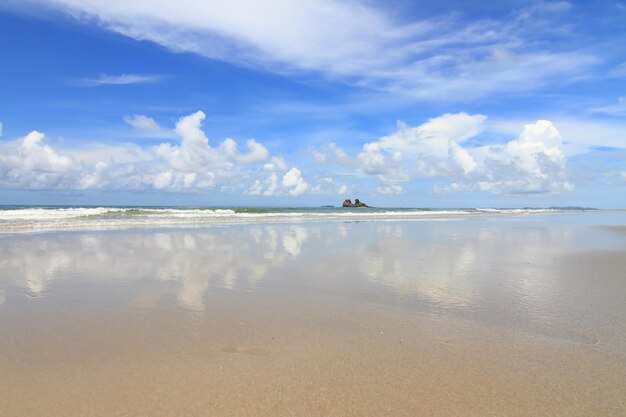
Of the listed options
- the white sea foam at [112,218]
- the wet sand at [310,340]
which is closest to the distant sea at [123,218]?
the white sea foam at [112,218]

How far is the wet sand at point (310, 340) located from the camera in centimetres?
351

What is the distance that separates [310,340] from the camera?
4.93 metres

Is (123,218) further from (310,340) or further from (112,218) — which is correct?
(310,340)

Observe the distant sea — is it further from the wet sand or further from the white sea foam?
the wet sand

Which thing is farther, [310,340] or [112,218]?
[112,218]

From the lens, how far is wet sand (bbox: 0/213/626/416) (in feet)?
11.5

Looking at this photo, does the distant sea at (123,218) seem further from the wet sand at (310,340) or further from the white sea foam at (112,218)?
the wet sand at (310,340)

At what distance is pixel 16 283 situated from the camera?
798cm

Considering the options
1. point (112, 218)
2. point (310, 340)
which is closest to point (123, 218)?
point (112, 218)

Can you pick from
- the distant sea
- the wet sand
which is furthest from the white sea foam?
the wet sand

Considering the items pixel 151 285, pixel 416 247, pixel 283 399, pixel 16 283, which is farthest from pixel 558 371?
pixel 416 247

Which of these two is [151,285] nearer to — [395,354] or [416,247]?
[395,354]

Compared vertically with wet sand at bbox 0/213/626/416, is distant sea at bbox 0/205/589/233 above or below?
above

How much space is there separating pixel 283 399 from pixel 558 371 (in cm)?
271
